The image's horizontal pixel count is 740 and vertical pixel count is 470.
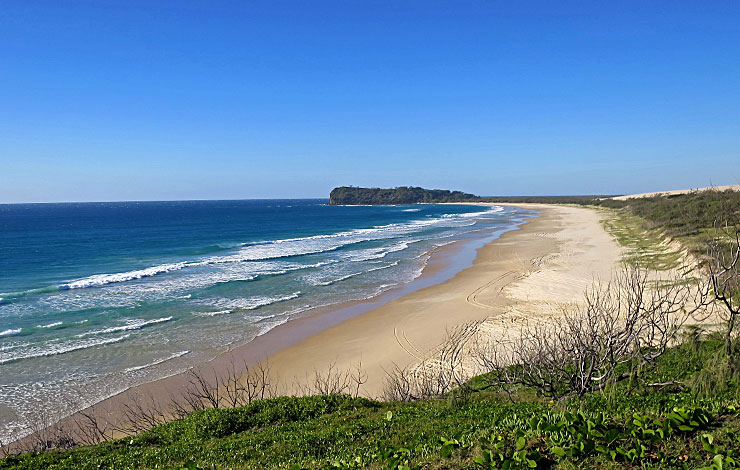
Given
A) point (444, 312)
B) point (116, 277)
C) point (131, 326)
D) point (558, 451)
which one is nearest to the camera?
point (558, 451)

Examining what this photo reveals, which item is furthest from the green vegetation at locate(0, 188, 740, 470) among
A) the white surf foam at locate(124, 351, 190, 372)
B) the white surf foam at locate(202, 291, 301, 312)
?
the white surf foam at locate(202, 291, 301, 312)

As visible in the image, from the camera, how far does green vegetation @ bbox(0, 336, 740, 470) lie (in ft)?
15.6

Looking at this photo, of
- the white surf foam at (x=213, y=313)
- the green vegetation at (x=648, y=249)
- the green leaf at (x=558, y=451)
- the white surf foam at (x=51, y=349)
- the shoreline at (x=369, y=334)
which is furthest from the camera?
the green vegetation at (x=648, y=249)

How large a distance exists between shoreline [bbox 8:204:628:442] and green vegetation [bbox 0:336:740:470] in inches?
157

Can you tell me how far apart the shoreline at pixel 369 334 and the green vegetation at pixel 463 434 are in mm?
3992

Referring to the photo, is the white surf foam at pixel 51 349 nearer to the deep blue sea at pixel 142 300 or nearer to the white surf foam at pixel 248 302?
the deep blue sea at pixel 142 300

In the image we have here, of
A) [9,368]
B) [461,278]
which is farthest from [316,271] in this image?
[9,368]

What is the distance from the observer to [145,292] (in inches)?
988

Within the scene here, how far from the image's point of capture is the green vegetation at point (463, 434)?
4.77 meters

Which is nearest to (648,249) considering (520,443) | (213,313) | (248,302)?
(248,302)

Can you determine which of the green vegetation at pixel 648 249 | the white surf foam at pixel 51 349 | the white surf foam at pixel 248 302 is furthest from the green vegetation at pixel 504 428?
the white surf foam at pixel 248 302

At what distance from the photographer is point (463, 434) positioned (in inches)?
234

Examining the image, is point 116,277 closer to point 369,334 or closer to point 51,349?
→ point 51,349

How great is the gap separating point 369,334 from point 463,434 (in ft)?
38.1
